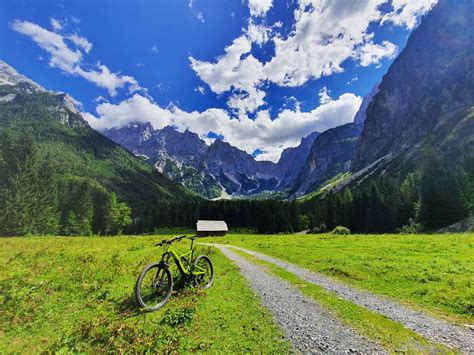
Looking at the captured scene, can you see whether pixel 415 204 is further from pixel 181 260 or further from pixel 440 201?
pixel 181 260

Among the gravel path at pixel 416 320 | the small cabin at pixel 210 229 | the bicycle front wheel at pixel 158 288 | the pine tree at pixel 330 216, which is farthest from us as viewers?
the pine tree at pixel 330 216

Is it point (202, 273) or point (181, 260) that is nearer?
point (181, 260)

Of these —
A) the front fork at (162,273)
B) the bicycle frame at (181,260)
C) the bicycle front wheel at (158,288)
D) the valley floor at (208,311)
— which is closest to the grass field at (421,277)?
the valley floor at (208,311)

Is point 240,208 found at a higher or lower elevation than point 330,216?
higher

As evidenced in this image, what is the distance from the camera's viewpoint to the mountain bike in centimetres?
1015

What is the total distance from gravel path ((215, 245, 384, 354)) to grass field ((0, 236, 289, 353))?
1.85 feet

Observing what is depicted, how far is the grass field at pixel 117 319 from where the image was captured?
23.9 ft

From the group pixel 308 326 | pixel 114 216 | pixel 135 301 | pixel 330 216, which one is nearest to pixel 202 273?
pixel 135 301

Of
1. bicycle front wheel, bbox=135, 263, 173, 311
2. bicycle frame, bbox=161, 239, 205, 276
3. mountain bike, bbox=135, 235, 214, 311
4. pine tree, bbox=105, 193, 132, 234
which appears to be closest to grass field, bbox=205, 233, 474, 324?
mountain bike, bbox=135, 235, 214, 311

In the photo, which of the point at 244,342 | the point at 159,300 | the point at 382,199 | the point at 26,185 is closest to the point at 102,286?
the point at 159,300

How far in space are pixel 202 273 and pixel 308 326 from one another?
6.40m

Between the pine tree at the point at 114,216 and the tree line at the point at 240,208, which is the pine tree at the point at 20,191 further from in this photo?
the pine tree at the point at 114,216

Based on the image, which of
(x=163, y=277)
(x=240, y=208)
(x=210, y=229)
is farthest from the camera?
(x=240, y=208)

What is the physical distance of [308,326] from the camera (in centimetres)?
899
